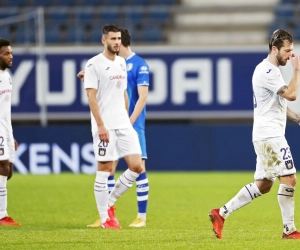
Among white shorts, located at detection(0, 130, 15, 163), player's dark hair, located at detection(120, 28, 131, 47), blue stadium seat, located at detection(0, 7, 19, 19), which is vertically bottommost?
white shorts, located at detection(0, 130, 15, 163)

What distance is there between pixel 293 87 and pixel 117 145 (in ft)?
8.10

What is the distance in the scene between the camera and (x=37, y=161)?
1928cm

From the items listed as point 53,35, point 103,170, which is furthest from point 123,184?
point 53,35

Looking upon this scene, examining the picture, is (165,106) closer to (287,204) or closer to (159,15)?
(159,15)

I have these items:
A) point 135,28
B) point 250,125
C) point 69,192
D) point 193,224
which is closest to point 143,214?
point 193,224

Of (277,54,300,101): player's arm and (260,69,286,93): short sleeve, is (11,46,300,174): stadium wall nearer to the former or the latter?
(260,69,286,93): short sleeve

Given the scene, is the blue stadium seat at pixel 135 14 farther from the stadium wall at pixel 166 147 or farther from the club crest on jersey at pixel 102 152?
the club crest on jersey at pixel 102 152

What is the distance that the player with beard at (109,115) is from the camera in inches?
370

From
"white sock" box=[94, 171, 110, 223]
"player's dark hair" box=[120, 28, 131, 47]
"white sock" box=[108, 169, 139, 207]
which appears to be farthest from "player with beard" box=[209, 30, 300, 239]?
"player's dark hair" box=[120, 28, 131, 47]

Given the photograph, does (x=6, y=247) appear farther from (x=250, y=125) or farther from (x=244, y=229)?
(x=250, y=125)

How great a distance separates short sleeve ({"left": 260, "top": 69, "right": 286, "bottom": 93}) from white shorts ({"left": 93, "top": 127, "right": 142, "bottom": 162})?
2.00 m

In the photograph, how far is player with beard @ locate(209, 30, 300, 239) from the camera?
8.09m

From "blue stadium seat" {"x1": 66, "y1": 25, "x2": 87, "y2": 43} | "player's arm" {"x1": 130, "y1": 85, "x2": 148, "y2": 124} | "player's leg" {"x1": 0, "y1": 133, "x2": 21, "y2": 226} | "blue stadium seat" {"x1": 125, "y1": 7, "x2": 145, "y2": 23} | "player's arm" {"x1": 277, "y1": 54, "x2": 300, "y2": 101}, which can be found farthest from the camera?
"blue stadium seat" {"x1": 125, "y1": 7, "x2": 145, "y2": 23}

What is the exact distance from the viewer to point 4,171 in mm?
10141
